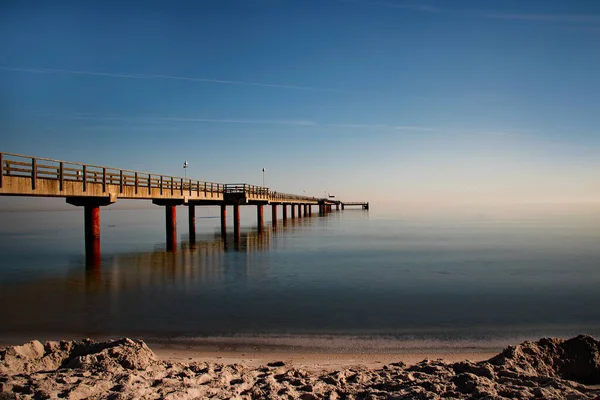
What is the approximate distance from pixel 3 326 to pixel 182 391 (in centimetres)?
810

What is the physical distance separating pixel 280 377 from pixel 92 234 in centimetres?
2028

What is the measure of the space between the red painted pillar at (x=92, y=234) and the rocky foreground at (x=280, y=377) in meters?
17.3

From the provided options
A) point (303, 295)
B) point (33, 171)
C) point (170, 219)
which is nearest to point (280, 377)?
point (303, 295)

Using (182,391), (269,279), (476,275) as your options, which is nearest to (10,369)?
(182,391)

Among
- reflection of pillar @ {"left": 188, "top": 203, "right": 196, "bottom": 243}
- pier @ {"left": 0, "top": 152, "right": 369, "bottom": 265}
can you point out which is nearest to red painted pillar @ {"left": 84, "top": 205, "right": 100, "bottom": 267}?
pier @ {"left": 0, "top": 152, "right": 369, "bottom": 265}

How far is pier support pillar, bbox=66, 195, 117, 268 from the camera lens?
22.6m

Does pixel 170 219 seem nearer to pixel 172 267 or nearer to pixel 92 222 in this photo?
pixel 92 222

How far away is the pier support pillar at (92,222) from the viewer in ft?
74.1

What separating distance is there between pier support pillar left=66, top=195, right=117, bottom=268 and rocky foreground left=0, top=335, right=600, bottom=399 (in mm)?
16377

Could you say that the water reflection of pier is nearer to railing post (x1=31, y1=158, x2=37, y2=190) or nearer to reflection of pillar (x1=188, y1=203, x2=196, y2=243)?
railing post (x1=31, y1=158, x2=37, y2=190)

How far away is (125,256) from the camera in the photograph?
27.6 metres

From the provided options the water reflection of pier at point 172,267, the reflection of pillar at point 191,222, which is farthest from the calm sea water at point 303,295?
the reflection of pillar at point 191,222

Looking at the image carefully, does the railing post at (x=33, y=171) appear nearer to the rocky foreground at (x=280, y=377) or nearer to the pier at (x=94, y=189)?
the pier at (x=94, y=189)

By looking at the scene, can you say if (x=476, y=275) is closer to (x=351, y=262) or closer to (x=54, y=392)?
(x=351, y=262)
